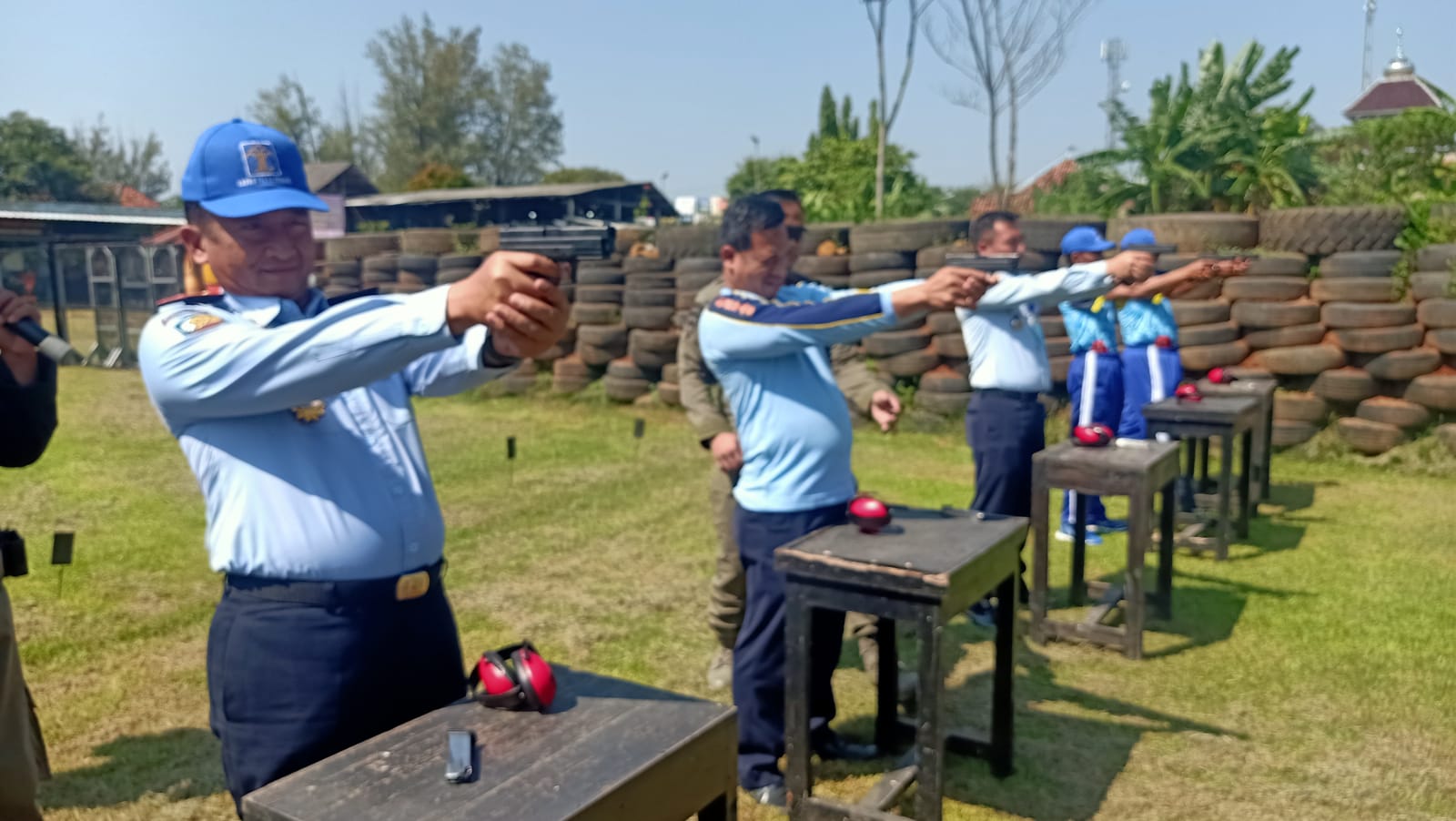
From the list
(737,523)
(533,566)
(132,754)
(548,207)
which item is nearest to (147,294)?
(548,207)

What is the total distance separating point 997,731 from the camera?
343 centimetres

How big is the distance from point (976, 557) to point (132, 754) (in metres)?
2.92

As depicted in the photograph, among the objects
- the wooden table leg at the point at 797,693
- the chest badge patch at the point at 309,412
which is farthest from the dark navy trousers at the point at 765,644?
the chest badge patch at the point at 309,412

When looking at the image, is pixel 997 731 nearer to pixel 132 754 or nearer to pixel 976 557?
pixel 976 557

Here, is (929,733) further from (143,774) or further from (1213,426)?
(1213,426)

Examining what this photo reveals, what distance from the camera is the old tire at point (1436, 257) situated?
303 inches

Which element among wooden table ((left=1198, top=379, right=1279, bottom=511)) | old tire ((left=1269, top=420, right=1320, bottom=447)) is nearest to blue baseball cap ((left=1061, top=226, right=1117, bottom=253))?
wooden table ((left=1198, top=379, right=1279, bottom=511))

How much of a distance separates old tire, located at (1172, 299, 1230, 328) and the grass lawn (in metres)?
1.28

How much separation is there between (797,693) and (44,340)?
2.04 m

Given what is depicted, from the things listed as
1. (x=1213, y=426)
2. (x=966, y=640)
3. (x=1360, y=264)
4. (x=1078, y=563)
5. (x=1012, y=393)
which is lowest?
(x=966, y=640)

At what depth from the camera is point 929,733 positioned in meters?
2.90

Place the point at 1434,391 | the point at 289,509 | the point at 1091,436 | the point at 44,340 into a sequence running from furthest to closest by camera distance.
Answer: the point at 1434,391 → the point at 1091,436 → the point at 44,340 → the point at 289,509

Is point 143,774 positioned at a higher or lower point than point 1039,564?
lower

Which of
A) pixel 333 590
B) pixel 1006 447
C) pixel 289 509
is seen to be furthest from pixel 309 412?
pixel 1006 447
